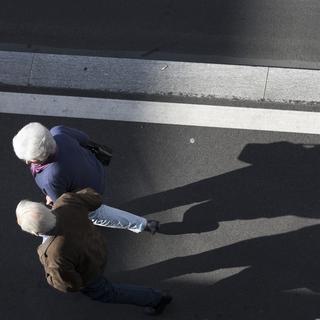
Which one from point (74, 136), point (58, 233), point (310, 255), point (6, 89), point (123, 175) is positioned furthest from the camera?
point (6, 89)

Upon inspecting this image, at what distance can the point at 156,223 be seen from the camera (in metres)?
4.66

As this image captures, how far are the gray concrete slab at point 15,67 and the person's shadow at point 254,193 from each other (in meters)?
1.70

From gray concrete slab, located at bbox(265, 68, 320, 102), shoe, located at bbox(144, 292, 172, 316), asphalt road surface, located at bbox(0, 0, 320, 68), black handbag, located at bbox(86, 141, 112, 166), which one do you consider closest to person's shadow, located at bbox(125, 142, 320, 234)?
gray concrete slab, located at bbox(265, 68, 320, 102)

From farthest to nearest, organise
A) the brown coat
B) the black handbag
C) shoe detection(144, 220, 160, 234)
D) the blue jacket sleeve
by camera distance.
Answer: shoe detection(144, 220, 160, 234) → the black handbag → the blue jacket sleeve → the brown coat

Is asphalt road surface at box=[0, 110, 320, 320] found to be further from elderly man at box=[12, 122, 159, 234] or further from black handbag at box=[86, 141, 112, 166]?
elderly man at box=[12, 122, 159, 234]

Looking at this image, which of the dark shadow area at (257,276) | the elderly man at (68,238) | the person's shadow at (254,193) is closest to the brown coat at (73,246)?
the elderly man at (68,238)

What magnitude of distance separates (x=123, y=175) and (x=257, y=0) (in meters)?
2.26

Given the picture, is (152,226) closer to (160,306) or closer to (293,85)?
(160,306)

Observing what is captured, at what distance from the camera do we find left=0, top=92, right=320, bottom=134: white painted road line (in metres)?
5.01

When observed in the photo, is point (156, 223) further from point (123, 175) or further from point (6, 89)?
point (6, 89)

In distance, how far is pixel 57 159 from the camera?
142 inches

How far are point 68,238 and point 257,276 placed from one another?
Result: 190cm

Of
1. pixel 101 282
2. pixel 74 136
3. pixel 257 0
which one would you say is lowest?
pixel 101 282

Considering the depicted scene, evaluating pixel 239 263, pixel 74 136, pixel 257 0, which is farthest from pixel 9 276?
pixel 257 0
